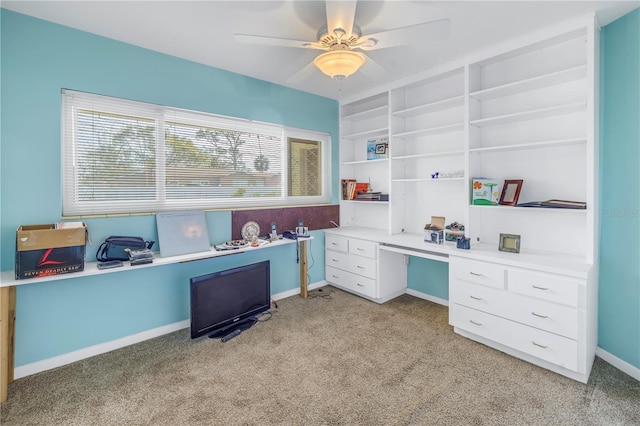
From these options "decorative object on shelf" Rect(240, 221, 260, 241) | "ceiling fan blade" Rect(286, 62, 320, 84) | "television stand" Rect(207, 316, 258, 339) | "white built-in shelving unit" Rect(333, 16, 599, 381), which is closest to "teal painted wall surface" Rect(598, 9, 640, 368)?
"white built-in shelving unit" Rect(333, 16, 599, 381)

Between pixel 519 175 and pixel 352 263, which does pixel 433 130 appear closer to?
pixel 519 175

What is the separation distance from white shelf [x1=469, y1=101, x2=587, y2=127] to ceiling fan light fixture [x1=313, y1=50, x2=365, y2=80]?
139 centimetres

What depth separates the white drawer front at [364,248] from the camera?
342 cm

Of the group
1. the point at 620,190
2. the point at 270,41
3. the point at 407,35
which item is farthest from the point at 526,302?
the point at 270,41

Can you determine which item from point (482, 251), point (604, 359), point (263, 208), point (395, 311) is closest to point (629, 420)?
point (604, 359)

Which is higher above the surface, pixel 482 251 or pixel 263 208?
pixel 263 208

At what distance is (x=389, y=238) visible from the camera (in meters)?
3.40

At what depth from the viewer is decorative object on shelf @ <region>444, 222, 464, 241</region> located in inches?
120

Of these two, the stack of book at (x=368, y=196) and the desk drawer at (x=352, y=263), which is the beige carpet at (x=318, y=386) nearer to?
the desk drawer at (x=352, y=263)

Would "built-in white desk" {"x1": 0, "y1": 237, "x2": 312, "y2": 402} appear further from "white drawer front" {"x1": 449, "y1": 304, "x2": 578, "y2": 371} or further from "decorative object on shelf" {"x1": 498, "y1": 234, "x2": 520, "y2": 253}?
"decorative object on shelf" {"x1": 498, "y1": 234, "x2": 520, "y2": 253}

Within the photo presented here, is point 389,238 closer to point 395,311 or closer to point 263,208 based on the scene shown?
point 395,311

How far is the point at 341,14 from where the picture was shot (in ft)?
5.50

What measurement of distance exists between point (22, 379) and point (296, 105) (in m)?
3.51

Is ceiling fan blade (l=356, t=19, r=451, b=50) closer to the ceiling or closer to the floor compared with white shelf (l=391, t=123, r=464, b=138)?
closer to the ceiling
